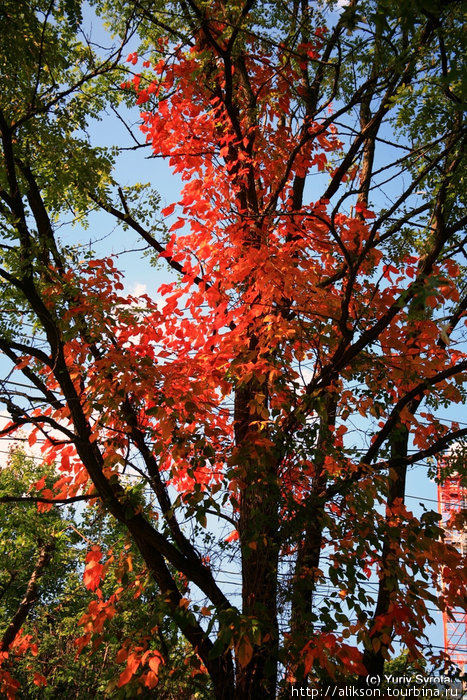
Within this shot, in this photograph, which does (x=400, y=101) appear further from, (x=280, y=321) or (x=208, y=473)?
(x=208, y=473)

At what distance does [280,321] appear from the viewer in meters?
4.02

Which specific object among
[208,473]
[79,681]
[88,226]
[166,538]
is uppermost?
[88,226]

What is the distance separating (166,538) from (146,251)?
2.99 metres

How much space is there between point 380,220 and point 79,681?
19.9 feet

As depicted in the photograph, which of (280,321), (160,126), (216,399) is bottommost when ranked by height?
(216,399)

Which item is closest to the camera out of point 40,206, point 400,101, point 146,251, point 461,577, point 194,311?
point 400,101

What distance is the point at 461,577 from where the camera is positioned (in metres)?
3.79

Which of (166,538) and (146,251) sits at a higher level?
(146,251)

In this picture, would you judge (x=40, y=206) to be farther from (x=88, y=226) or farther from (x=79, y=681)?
(x=79, y=681)

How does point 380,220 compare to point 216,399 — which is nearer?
point 380,220

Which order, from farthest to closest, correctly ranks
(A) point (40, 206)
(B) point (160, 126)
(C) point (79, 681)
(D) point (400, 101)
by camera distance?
(C) point (79, 681) < (B) point (160, 126) < (A) point (40, 206) < (D) point (400, 101)

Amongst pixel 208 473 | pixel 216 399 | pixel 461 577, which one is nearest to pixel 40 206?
pixel 216 399

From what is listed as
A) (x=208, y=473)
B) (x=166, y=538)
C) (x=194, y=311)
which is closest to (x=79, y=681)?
(x=166, y=538)

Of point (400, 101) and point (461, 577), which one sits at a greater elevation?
point (400, 101)
